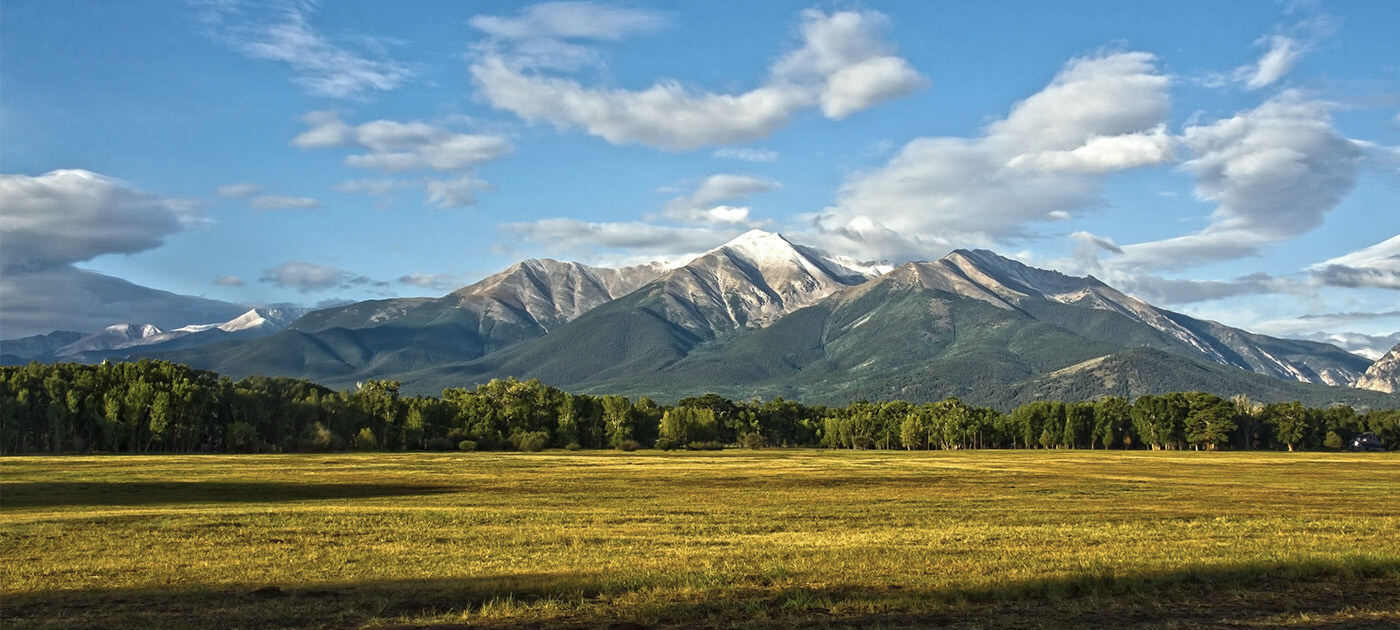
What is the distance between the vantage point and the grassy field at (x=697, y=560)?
19.6 m

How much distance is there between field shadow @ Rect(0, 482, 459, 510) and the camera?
50.7 meters

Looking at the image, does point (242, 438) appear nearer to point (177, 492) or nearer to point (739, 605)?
point (177, 492)

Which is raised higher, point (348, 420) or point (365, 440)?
point (348, 420)

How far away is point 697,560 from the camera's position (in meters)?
26.9

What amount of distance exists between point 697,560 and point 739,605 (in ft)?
22.6

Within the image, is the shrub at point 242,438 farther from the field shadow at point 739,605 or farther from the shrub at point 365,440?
the field shadow at point 739,605

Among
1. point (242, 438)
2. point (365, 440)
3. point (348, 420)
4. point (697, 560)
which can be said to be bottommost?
point (365, 440)

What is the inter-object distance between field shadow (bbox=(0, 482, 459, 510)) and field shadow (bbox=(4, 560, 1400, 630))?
32080 millimetres

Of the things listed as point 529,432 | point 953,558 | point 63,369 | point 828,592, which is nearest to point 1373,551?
point 953,558

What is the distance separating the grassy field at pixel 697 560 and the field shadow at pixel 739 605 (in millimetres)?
93

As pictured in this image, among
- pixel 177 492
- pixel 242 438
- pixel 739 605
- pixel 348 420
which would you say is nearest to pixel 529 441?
pixel 348 420

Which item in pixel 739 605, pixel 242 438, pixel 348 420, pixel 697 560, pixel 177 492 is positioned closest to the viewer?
pixel 739 605

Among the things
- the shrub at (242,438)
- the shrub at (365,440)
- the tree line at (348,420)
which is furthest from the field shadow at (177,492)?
the shrub at (365,440)

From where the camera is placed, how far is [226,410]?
150m
